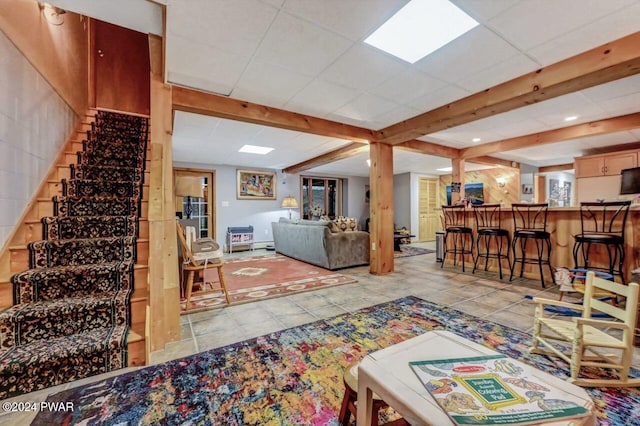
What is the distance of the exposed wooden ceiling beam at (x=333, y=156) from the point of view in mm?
5070

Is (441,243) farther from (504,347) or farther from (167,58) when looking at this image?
(167,58)

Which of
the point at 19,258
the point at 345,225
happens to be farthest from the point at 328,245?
the point at 19,258

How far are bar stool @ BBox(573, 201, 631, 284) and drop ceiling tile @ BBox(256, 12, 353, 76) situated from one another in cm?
348

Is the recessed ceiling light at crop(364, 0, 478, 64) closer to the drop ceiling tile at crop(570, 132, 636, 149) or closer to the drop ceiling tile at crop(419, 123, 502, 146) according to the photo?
the drop ceiling tile at crop(419, 123, 502, 146)

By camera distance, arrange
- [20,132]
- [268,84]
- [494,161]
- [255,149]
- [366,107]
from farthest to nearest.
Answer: [494,161] → [255,149] → [366,107] → [268,84] → [20,132]

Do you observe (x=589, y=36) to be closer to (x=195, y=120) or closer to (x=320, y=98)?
(x=320, y=98)

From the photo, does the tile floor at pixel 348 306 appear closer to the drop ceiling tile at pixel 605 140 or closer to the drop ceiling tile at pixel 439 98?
the drop ceiling tile at pixel 439 98

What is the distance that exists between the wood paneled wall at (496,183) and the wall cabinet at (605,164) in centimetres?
154

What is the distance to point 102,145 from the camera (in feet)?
10.8

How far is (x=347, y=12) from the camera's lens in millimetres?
1731

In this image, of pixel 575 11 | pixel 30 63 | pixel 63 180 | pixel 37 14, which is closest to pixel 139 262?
pixel 63 180

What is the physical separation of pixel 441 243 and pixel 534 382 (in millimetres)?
4700

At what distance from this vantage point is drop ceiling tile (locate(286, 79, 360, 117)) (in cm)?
279

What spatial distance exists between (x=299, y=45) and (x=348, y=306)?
2523 millimetres
